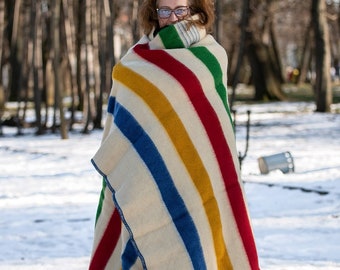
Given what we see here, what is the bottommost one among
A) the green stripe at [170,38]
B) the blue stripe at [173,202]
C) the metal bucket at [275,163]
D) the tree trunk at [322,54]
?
the tree trunk at [322,54]

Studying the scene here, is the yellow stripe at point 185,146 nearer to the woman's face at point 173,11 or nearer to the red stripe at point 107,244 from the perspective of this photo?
the woman's face at point 173,11

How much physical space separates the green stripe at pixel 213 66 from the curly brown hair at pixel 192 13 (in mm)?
104

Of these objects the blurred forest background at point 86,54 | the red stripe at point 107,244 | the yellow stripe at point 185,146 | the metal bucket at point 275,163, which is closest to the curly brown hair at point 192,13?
the yellow stripe at point 185,146

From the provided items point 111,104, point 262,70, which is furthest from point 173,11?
point 262,70

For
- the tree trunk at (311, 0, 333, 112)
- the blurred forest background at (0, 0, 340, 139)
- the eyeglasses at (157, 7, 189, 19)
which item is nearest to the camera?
the eyeglasses at (157, 7, 189, 19)

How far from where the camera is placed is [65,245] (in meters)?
7.01

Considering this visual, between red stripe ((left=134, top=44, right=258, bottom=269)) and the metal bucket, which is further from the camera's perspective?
the metal bucket

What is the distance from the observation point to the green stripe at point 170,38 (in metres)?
3.32

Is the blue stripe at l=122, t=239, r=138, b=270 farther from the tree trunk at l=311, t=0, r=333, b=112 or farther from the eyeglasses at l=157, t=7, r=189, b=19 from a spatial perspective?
the tree trunk at l=311, t=0, r=333, b=112

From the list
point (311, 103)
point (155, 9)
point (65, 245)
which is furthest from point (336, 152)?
point (311, 103)

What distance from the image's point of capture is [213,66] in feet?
11.1

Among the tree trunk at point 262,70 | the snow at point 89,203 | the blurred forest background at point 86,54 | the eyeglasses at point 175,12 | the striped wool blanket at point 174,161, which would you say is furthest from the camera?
the tree trunk at point 262,70

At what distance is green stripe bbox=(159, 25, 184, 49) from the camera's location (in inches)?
131

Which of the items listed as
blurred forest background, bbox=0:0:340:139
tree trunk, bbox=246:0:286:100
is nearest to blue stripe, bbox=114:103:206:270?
blurred forest background, bbox=0:0:340:139
